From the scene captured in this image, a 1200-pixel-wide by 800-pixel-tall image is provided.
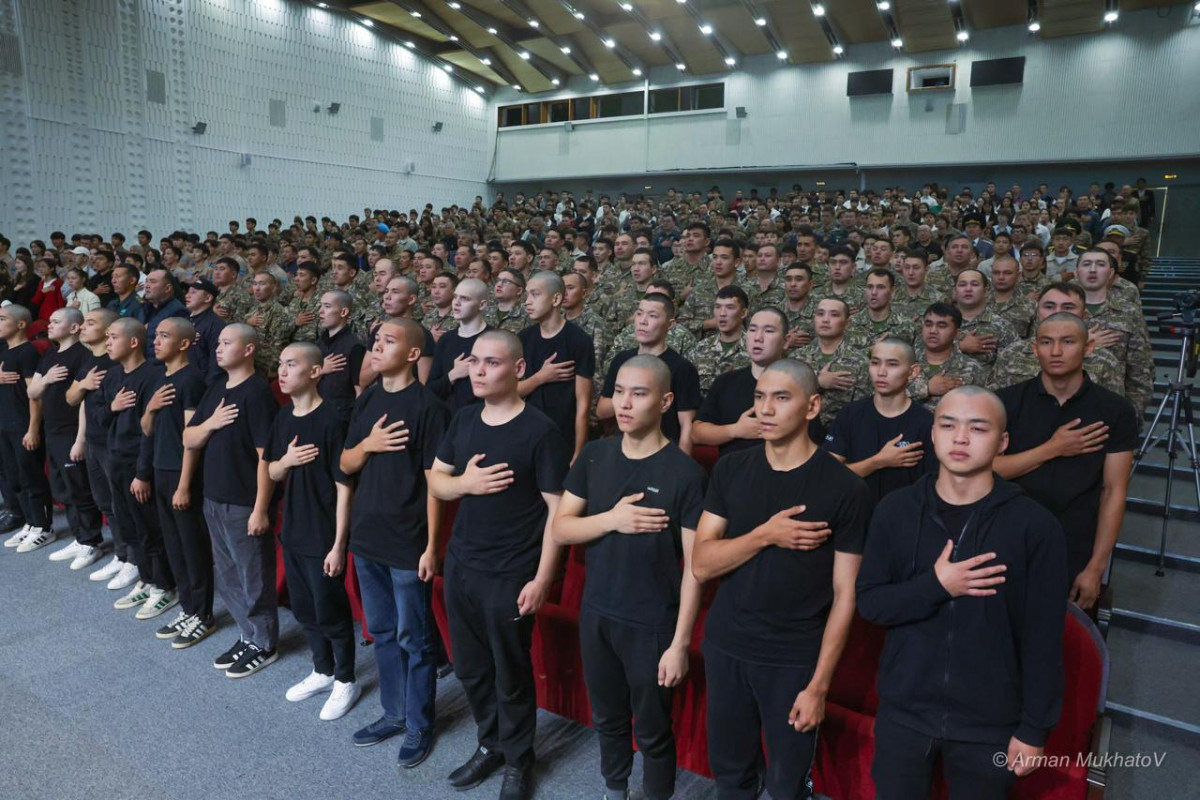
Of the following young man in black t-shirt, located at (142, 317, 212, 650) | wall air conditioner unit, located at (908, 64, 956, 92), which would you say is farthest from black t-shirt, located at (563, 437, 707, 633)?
wall air conditioner unit, located at (908, 64, 956, 92)

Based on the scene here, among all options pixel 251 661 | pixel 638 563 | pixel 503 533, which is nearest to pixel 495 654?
pixel 503 533

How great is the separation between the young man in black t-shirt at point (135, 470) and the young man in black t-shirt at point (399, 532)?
6.17ft

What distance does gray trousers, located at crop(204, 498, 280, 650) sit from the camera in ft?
12.4

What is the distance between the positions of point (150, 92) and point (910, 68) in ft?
59.8

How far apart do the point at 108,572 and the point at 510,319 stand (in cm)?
318

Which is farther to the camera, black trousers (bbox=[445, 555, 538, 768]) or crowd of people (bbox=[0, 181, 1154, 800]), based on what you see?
black trousers (bbox=[445, 555, 538, 768])

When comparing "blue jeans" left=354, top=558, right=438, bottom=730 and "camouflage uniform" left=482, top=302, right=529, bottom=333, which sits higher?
"camouflage uniform" left=482, top=302, right=529, bottom=333

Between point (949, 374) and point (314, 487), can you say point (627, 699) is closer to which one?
point (314, 487)

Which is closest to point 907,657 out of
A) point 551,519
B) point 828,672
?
point 828,672

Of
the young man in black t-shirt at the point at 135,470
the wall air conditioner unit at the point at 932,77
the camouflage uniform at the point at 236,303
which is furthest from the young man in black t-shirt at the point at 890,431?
the wall air conditioner unit at the point at 932,77

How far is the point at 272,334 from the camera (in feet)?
21.7

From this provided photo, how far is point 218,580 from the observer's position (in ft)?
12.9

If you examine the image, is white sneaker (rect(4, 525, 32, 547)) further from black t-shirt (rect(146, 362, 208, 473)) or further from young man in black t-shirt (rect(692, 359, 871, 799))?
young man in black t-shirt (rect(692, 359, 871, 799))

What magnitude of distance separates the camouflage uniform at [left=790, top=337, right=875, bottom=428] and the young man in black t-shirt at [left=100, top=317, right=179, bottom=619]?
3818 mm
